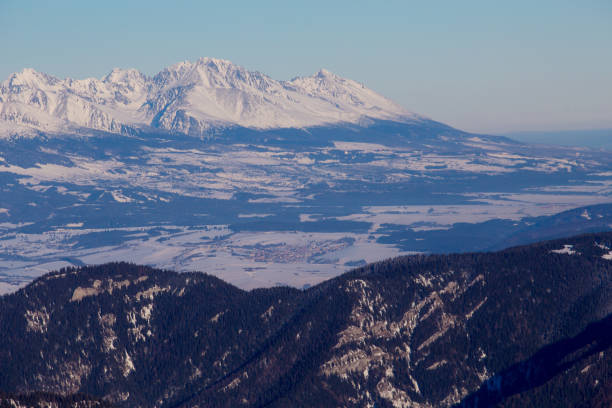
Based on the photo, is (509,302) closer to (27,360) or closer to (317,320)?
(317,320)

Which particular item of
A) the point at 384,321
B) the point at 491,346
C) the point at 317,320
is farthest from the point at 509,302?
the point at 317,320

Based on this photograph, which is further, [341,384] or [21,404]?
[341,384]

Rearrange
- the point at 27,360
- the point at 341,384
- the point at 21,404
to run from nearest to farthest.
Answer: the point at 21,404 < the point at 341,384 < the point at 27,360

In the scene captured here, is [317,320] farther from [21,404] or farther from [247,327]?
Result: [21,404]

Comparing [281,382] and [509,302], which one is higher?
[509,302]

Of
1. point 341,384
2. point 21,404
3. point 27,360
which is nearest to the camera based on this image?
point 21,404

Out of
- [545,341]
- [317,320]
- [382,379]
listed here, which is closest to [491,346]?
Result: [545,341]
